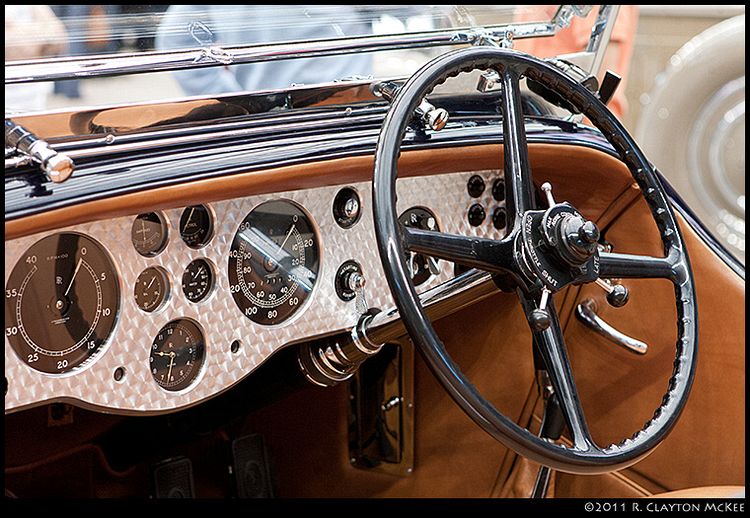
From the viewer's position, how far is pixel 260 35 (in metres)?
1.62

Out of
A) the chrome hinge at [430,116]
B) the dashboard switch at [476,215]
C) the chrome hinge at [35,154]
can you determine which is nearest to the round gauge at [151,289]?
the chrome hinge at [35,154]

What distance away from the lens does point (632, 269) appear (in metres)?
1.38

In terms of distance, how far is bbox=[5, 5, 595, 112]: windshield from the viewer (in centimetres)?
135

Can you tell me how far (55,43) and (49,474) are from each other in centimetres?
97

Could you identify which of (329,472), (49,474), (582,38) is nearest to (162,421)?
(49,474)

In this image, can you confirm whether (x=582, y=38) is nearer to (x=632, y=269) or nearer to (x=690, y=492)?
(x=632, y=269)

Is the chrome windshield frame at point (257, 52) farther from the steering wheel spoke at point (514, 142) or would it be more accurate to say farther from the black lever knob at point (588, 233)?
the black lever knob at point (588, 233)

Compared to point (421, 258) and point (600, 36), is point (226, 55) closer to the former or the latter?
point (421, 258)

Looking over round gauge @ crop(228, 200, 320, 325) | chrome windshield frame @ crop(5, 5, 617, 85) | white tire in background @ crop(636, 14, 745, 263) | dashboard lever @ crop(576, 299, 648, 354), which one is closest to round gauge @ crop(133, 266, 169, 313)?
round gauge @ crop(228, 200, 320, 325)

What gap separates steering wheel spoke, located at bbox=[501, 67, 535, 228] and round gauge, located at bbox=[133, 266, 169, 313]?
19.9 inches

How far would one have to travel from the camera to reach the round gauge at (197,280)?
1.31m

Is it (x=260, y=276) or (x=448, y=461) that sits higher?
(x=260, y=276)

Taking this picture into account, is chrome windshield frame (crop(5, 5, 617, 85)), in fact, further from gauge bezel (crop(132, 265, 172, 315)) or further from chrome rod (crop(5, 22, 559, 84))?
gauge bezel (crop(132, 265, 172, 315))

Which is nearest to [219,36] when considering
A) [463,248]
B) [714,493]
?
[463,248]
